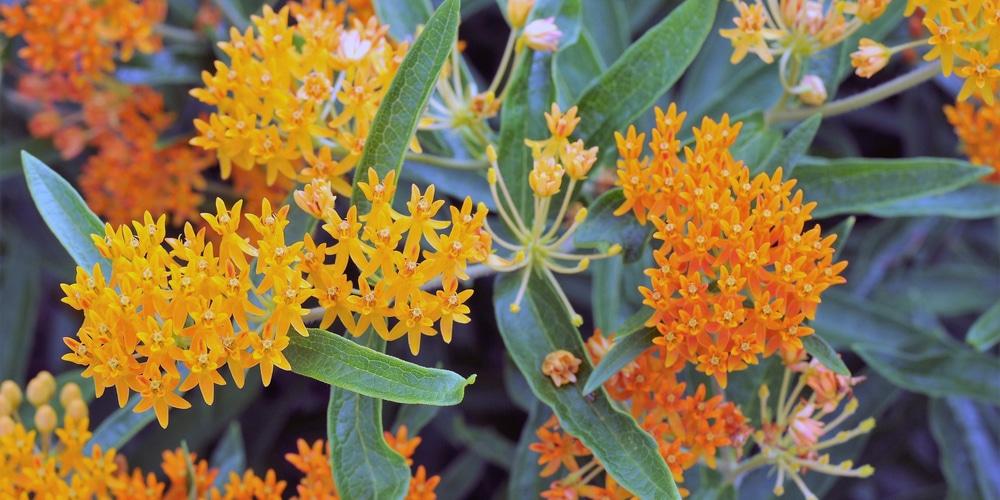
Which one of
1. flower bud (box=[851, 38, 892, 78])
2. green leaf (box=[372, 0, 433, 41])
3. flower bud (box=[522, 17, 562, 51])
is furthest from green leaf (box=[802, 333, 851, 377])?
green leaf (box=[372, 0, 433, 41])

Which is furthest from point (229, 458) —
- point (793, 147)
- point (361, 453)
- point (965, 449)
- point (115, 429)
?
point (965, 449)

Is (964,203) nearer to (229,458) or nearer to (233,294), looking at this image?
(233,294)

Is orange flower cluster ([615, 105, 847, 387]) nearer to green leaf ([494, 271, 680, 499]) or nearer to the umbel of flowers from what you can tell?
green leaf ([494, 271, 680, 499])

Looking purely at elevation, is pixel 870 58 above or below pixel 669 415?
above

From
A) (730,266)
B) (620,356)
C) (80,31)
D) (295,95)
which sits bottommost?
(620,356)

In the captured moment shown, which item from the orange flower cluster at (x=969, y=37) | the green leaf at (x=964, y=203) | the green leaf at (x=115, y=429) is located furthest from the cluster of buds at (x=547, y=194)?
the green leaf at (x=964, y=203)

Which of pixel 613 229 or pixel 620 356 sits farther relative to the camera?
pixel 613 229
